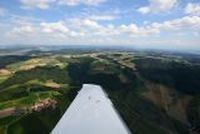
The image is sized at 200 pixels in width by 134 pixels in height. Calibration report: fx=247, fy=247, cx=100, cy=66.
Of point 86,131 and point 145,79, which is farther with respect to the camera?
point 145,79

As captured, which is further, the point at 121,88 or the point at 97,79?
the point at 97,79

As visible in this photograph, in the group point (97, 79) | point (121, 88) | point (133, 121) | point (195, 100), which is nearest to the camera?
point (133, 121)

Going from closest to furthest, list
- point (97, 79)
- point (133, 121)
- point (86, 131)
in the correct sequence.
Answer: point (86, 131)
point (133, 121)
point (97, 79)

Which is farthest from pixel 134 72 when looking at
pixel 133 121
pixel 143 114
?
pixel 133 121

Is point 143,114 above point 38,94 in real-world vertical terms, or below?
below

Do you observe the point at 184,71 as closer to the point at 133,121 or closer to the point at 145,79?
the point at 145,79

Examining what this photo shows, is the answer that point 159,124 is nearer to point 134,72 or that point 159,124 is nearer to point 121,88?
point 121,88

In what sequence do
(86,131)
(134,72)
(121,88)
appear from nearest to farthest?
(86,131), (121,88), (134,72)

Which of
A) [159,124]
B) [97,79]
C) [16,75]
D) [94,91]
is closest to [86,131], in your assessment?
[94,91]

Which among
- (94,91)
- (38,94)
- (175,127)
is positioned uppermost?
(94,91)
